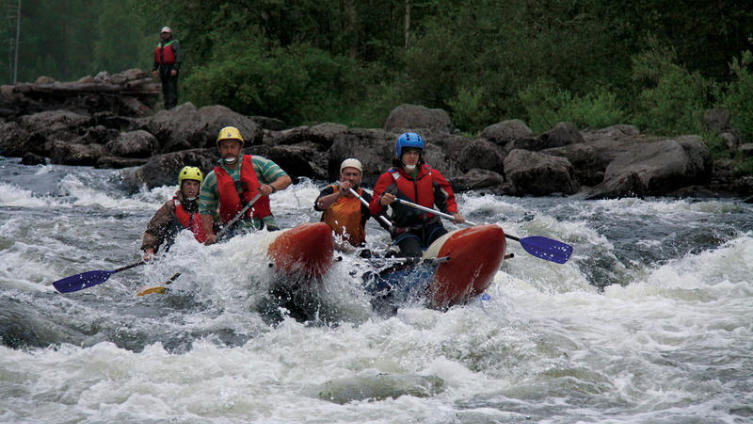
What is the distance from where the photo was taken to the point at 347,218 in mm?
7324

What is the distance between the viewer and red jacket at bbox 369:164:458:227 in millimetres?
7211

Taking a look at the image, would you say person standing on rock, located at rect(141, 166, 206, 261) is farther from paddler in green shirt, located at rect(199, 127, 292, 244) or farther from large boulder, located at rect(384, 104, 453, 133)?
large boulder, located at rect(384, 104, 453, 133)

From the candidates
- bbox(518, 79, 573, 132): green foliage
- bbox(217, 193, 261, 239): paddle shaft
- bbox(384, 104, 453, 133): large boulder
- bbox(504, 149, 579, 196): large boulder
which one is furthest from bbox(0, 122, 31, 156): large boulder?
bbox(217, 193, 261, 239): paddle shaft

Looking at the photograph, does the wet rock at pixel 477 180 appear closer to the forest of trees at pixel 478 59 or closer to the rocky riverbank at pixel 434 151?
the rocky riverbank at pixel 434 151

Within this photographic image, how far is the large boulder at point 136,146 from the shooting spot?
17938mm

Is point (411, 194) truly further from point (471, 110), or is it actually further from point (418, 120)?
point (471, 110)

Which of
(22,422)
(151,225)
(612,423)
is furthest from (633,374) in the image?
(151,225)

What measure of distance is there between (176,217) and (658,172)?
8.51 metres

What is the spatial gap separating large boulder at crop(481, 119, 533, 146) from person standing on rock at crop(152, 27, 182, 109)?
763cm

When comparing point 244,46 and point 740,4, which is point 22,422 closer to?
point 740,4

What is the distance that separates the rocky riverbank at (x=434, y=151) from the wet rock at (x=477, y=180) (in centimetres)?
2

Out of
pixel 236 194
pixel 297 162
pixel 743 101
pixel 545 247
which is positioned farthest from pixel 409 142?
pixel 743 101

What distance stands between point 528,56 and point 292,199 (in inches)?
366

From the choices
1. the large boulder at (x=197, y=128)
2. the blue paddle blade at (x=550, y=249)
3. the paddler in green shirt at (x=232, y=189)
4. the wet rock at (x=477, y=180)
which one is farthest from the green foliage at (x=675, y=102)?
the paddler in green shirt at (x=232, y=189)
